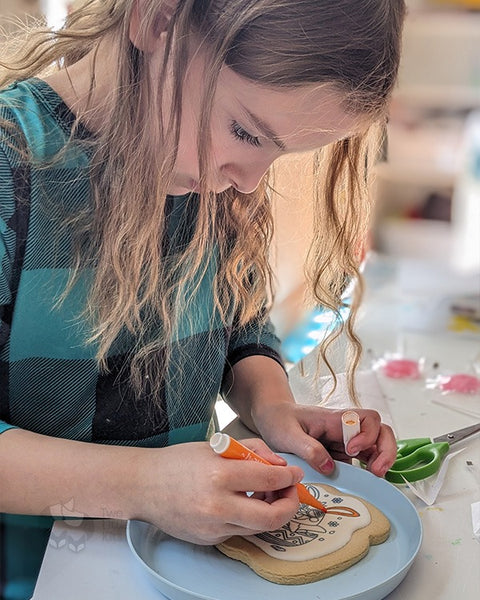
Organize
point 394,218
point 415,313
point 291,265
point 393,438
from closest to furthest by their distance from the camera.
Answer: point 393,438
point 291,265
point 415,313
point 394,218

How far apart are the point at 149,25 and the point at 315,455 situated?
29 cm

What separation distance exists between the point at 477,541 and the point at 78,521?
0.23m

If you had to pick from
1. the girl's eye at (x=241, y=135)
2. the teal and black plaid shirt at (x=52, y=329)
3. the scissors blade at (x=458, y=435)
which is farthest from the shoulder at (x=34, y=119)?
the scissors blade at (x=458, y=435)

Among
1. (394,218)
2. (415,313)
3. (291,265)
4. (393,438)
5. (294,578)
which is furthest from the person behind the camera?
(394,218)

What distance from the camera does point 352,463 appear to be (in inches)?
21.8

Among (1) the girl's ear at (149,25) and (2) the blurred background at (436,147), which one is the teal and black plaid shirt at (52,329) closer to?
(1) the girl's ear at (149,25)

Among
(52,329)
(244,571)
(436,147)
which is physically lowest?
(244,571)

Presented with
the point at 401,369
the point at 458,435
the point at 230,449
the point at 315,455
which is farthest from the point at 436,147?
the point at 230,449

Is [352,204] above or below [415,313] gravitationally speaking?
above

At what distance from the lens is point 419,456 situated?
0.57m

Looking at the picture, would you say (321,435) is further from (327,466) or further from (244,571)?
(244,571)

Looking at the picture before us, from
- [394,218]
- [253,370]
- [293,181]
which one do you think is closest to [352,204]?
[293,181]

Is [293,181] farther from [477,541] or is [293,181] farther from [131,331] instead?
[477,541]

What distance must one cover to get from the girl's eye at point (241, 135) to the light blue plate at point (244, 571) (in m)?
0.22
